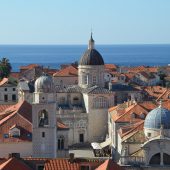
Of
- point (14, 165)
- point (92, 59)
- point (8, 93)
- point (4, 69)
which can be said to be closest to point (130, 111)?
point (92, 59)

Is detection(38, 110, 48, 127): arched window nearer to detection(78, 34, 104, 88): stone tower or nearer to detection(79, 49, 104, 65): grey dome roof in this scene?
detection(78, 34, 104, 88): stone tower

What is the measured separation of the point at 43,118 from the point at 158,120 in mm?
8944

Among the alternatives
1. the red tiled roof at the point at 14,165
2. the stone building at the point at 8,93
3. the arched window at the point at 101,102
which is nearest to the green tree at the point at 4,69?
the stone building at the point at 8,93

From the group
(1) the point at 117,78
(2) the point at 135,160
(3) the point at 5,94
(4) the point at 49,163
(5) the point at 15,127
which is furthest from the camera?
(1) the point at 117,78

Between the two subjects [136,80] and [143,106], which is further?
[136,80]

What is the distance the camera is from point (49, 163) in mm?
36625

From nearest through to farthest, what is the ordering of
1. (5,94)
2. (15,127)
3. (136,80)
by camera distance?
(15,127) → (5,94) → (136,80)

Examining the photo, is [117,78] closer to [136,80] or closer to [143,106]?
[136,80]

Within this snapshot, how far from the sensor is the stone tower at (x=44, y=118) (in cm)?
4372

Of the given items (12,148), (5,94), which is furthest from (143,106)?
(5,94)

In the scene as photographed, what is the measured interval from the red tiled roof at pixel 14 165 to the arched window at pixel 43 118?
8.29 m

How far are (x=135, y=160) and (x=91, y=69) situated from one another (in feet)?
85.9

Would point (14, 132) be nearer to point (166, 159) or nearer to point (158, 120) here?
point (158, 120)

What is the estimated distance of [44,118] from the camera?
45.2m
